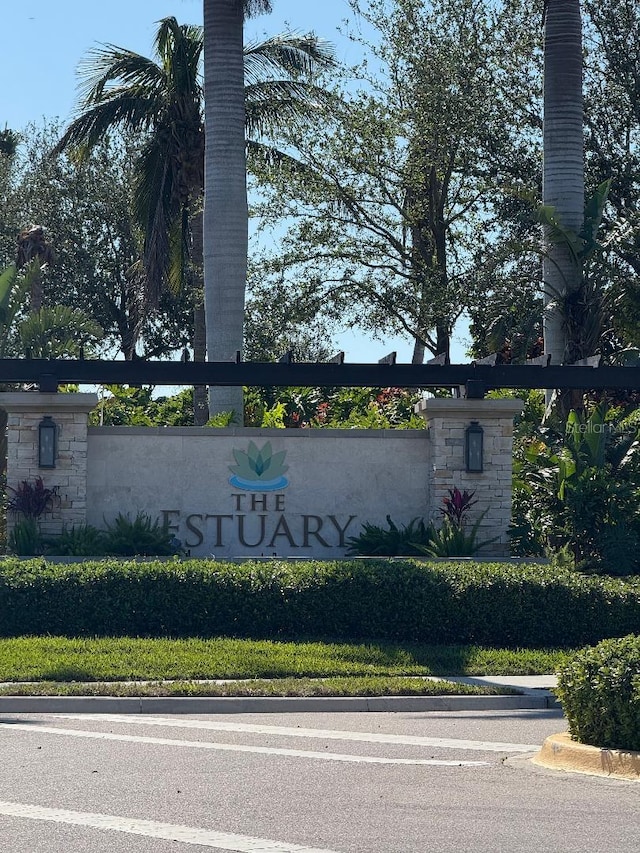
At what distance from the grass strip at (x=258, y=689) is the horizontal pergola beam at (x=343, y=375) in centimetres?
717

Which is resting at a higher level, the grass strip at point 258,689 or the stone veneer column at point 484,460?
the stone veneer column at point 484,460

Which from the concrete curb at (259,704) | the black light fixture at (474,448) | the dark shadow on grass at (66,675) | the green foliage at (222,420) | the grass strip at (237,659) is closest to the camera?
the concrete curb at (259,704)

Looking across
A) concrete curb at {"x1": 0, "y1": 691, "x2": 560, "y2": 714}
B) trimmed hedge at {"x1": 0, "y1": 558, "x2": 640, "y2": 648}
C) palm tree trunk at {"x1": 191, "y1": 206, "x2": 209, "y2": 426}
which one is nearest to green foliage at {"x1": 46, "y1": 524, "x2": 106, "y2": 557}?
trimmed hedge at {"x1": 0, "y1": 558, "x2": 640, "y2": 648}

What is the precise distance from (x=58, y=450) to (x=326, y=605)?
563cm

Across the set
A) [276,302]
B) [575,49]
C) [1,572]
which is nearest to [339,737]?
[1,572]

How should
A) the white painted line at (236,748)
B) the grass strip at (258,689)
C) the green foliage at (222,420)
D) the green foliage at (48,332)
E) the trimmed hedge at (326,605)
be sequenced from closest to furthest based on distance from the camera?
the white painted line at (236,748), the grass strip at (258,689), the trimmed hedge at (326,605), the green foliage at (222,420), the green foliage at (48,332)

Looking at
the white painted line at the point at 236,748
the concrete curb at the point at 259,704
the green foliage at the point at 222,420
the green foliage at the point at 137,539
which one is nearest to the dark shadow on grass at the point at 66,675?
the concrete curb at the point at 259,704

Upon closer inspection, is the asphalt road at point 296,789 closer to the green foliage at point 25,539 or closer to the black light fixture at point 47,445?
the green foliage at point 25,539

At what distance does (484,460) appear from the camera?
1931cm

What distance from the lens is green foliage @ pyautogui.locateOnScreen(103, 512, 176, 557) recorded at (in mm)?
18312

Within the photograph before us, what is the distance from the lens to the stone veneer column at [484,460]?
19234mm

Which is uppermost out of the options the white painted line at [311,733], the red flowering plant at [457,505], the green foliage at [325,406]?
the green foliage at [325,406]

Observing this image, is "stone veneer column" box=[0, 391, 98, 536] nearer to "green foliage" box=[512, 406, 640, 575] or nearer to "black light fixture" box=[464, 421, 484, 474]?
"black light fixture" box=[464, 421, 484, 474]

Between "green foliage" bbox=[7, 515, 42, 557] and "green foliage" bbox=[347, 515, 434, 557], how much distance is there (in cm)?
450
